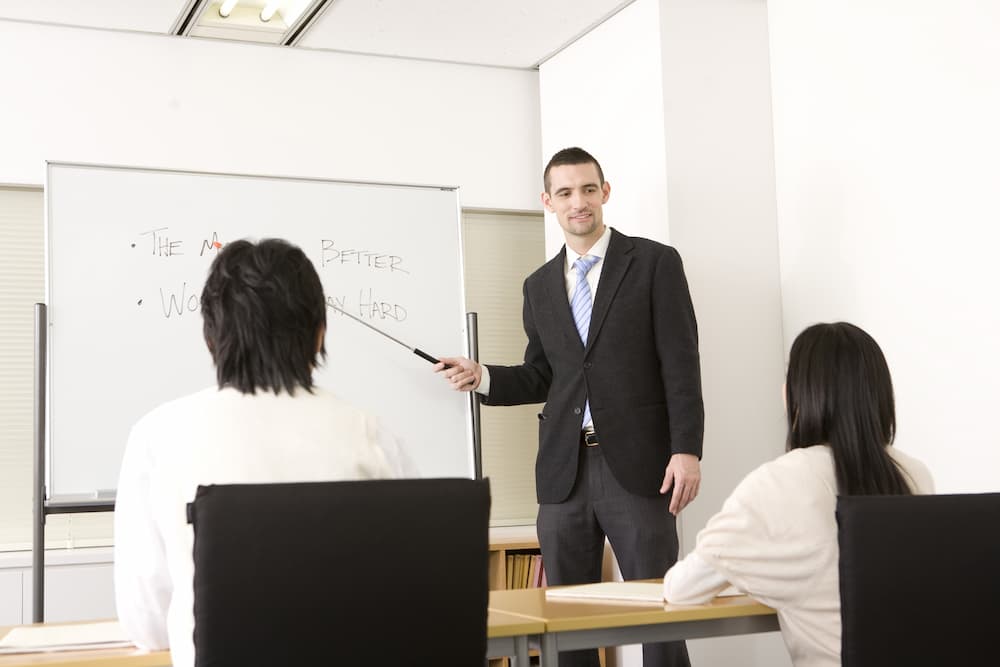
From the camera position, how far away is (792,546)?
1.83 meters

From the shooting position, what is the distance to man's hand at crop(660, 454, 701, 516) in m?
3.05

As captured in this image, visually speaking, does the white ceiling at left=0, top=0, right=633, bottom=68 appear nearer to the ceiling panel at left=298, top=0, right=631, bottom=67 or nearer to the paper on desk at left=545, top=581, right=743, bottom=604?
the ceiling panel at left=298, top=0, right=631, bottom=67

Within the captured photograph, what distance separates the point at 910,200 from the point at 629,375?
A: 1.06 meters

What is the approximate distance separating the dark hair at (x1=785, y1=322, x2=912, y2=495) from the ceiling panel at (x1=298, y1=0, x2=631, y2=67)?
2436 millimetres

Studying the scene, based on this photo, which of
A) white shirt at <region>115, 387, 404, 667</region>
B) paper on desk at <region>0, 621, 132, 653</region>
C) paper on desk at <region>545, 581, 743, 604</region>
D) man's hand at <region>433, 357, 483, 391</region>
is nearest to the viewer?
white shirt at <region>115, 387, 404, 667</region>

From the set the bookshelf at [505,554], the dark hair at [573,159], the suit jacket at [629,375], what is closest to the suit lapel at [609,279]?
the suit jacket at [629,375]

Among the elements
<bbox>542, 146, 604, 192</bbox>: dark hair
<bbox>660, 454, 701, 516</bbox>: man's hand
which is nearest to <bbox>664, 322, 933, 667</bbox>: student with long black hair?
<bbox>660, 454, 701, 516</bbox>: man's hand

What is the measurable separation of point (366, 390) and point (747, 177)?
5.22 feet

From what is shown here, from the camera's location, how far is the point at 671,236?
384 centimetres

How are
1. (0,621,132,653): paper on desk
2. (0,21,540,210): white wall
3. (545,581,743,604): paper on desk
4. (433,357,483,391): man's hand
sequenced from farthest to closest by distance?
(0,21,540,210): white wall
(433,357,483,391): man's hand
(545,581,743,604): paper on desk
(0,621,132,653): paper on desk

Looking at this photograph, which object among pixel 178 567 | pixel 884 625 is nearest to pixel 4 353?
pixel 178 567

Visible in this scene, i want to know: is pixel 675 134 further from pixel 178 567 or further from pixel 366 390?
pixel 178 567

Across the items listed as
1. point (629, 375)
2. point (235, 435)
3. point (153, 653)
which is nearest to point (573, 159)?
point (629, 375)

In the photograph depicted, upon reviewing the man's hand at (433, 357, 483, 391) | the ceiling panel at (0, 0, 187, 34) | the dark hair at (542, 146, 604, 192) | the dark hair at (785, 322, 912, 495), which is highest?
the ceiling panel at (0, 0, 187, 34)
